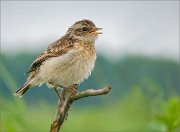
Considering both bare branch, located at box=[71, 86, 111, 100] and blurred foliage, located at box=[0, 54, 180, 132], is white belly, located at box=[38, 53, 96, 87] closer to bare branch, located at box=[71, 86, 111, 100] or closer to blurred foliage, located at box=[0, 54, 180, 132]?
blurred foliage, located at box=[0, 54, 180, 132]

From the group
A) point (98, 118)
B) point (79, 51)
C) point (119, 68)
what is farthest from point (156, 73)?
point (79, 51)

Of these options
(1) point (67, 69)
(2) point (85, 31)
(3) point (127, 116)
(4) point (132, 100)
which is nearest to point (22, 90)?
(1) point (67, 69)

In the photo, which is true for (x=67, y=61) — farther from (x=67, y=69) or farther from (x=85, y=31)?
(x=85, y=31)

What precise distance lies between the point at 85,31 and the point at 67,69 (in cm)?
84

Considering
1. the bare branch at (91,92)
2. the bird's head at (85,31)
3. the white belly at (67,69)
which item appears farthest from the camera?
the bird's head at (85,31)

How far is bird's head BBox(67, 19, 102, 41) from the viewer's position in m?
9.41

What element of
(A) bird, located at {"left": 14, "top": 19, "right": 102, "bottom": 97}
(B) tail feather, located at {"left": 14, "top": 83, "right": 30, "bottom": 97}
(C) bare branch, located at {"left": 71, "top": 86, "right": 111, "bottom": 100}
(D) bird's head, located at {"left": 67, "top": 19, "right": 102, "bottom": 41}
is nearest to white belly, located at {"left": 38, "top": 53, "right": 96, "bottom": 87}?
(A) bird, located at {"left": 14, "top": 19, "right": 102, "bottom": 97}

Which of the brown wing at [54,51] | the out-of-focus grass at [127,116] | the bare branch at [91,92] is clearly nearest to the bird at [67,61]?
the brown wing at [54,51]

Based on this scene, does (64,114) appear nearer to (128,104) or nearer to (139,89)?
(139,89)

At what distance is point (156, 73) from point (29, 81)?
149 inches

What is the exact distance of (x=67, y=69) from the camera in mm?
8828

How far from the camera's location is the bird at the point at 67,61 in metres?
8.79

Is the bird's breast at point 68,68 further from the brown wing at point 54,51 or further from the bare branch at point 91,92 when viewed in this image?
the bare branch at point 91,92

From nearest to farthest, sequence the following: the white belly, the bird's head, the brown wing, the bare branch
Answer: the bare branch, the white belly, the brown wing, the bird's head
